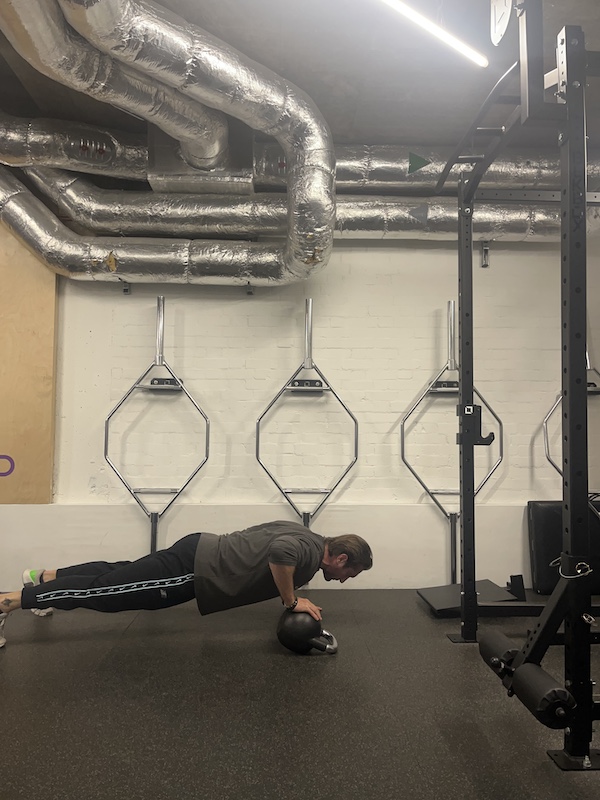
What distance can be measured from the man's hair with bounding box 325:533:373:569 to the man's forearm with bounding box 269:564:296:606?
0.95ft

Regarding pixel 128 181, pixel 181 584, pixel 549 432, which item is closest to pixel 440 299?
pixel 549 432

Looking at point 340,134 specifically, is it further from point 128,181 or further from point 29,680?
point 29,680

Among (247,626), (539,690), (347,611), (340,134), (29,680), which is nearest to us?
(539,690)

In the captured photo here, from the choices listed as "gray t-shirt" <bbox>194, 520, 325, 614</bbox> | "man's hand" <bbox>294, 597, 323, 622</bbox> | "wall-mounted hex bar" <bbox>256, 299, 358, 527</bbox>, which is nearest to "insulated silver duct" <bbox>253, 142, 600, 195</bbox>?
"wall-mounted hex bar" <bbox>256, 299, 358, 527</bbox>

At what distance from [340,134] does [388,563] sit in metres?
3.38

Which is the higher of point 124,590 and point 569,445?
point 569,445

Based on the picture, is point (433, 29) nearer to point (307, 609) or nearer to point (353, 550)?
point (353, 550)

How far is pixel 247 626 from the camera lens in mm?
3348

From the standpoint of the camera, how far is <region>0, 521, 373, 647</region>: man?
2865 mm

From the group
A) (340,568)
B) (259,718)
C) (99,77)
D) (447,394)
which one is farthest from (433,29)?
(259,718)

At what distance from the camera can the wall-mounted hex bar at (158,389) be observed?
4062 mm

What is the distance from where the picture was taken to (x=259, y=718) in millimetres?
2223

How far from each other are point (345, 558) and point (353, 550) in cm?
6

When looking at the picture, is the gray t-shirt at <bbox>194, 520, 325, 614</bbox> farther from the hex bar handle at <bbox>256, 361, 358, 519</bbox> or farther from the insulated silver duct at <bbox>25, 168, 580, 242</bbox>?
the insulated silver duct at <bbox>25, 168, 580, 242</bbox>
